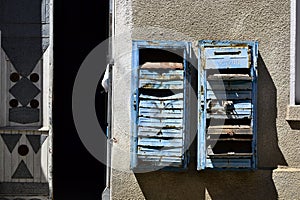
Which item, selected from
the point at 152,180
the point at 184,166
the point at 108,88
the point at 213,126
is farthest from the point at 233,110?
the point at 108,88

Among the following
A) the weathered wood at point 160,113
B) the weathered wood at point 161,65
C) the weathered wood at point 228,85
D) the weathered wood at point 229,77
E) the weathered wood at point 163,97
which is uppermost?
the weathered wood at point 161,65

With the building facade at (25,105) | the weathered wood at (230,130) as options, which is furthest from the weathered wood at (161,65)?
the building facade at (25,105)

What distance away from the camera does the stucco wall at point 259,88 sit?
4.68 metres

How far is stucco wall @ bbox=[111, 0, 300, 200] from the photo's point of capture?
468cm

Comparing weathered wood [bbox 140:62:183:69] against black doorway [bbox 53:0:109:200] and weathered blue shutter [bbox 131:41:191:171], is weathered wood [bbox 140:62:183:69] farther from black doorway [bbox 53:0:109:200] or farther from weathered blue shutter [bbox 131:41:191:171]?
black doorway [bbox 53:0:109:200]

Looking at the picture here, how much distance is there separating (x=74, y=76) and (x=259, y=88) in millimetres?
3159

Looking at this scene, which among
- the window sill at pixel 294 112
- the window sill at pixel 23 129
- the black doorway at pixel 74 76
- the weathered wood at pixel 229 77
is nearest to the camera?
the weathered wood at pixel 229 77

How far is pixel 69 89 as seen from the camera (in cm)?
700

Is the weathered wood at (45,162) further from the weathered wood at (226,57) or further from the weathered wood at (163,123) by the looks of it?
the weathered wood at (226,57)

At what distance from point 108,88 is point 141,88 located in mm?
745

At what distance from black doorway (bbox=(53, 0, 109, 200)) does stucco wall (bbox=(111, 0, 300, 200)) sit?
228 cm

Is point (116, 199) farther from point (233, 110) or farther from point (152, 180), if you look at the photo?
point (233, 110)

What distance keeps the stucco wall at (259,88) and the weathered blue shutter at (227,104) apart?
273mm

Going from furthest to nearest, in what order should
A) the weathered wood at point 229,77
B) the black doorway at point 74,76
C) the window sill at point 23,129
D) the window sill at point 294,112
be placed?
the black doorway at point 74,76 → the window sill at point 23,129 → the window sill at point 294,112 → the weathered wood at point 229,77
